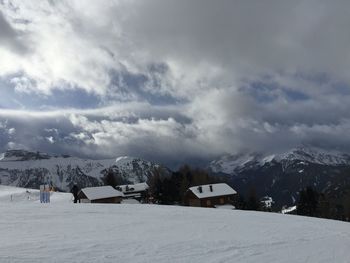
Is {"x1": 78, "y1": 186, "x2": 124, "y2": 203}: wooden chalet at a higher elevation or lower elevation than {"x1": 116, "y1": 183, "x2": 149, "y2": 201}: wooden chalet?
lower

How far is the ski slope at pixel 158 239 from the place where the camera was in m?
13.0

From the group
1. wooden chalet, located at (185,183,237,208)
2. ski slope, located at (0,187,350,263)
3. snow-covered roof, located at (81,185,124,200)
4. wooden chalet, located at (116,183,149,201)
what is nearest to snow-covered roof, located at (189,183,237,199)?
wooden chalet, located at (185,183,237,208)

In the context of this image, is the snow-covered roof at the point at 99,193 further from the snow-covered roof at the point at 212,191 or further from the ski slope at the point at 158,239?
the ski slope at the point at 158,239

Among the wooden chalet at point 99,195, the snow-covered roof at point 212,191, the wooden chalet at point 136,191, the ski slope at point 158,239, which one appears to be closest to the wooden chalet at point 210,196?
the snow-covered roof at point 212,191

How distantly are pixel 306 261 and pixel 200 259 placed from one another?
3243 millimetres

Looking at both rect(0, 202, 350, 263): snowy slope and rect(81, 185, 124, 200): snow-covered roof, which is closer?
rect(0, 202, 350, 263): snowy slope

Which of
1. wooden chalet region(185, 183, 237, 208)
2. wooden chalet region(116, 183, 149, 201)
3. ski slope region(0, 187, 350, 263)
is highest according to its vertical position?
wooden chalet region(116, 183, 149, 201)

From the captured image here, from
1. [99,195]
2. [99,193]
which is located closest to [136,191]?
[99,193]

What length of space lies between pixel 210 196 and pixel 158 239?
274ft

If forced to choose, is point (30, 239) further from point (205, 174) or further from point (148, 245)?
point (205, 174)

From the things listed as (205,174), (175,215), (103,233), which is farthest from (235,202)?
(103,233)

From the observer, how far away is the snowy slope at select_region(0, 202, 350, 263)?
12.9m

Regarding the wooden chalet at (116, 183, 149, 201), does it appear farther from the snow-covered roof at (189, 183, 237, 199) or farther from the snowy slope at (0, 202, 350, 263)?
the snowy slope at (0, 202, 350, 263)

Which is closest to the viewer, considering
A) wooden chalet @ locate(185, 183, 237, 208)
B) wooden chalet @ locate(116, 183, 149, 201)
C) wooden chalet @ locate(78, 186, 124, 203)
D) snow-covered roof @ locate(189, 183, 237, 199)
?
wooden chalet @ locate(78, 186, 124, 203)
